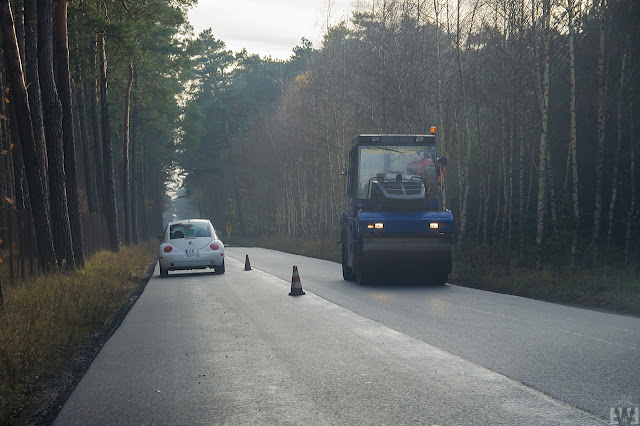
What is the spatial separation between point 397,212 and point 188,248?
854 cm

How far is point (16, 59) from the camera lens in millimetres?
18125

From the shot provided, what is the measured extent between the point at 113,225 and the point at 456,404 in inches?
1251

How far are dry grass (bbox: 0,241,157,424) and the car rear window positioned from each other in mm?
4960

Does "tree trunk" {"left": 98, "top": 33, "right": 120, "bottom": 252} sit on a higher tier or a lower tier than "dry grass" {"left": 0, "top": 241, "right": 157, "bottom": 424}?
higher

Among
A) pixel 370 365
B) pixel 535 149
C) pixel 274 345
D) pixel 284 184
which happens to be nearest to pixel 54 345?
pixel 274 345

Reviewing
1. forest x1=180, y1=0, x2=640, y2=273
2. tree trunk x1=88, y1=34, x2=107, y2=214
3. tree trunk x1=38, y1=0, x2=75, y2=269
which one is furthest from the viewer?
tree trunk x1=88, y1=34, x2=107, y2=214

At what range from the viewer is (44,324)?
10.9m

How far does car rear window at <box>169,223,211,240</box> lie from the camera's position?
1007 inches

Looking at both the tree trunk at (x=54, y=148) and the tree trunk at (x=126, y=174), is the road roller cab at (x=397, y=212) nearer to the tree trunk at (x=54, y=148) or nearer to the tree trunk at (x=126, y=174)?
the tree trunk at (x=54, y=148)

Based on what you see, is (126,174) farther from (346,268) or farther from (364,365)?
(364,365)

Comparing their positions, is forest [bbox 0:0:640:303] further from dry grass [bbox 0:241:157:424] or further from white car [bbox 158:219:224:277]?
white car [bbox 158:219:224:277]

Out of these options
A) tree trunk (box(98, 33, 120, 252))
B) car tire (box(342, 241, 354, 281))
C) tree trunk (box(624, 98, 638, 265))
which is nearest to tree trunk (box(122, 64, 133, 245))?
tree trunk (box(98, 33, 120, 252))

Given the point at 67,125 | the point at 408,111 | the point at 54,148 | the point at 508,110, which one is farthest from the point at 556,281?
the point at 408,111

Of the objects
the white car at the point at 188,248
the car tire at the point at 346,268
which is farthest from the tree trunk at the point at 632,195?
the white car at the point at 188,248
